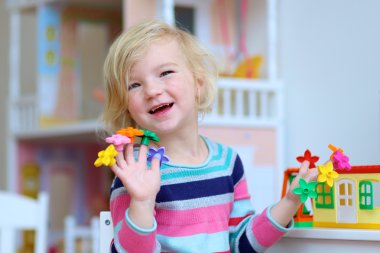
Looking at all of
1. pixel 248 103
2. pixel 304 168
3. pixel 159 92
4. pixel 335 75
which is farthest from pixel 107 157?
pixel 248 103

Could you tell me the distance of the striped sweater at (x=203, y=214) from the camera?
781 mm

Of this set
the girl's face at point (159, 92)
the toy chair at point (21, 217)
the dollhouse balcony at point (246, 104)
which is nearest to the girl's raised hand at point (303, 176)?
the girl's face at point (159, 92)

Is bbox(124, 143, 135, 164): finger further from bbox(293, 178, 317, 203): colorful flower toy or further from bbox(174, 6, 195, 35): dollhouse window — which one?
bbox(174, 6, 195, 35): dollhouse window

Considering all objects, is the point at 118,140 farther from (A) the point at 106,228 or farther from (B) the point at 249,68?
(B) the point at 249,68

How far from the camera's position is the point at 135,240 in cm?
72

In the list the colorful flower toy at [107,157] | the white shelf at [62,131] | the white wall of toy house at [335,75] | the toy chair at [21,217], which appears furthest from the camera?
the white shelf at [62,131]

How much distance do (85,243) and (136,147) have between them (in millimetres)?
1499

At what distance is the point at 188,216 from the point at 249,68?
44.2 inches

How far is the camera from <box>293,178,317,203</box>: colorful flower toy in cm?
78

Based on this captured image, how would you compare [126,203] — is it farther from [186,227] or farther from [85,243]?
[85,243]

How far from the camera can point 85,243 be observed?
2.26 metres

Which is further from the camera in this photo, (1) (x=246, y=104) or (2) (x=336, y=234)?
(1) (x=246, y=104)

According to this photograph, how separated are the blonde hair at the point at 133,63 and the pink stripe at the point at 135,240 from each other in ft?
0.55

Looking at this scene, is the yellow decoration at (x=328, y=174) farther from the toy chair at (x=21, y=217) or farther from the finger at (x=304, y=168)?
the toy chair at (x=21, y=217)
